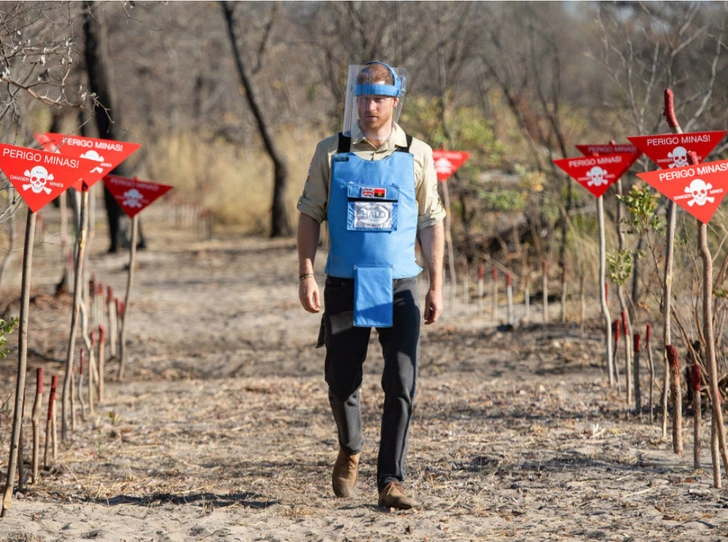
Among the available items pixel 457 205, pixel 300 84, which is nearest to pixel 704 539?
pixel 457 205

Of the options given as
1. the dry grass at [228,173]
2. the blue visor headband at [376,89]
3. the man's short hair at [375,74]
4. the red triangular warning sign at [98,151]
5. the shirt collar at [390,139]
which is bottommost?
the shirt collar at [390,139]

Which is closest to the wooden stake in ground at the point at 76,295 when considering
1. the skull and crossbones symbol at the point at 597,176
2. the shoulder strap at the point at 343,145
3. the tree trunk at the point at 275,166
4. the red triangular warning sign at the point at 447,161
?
the shoulder strap at the point at 343,145

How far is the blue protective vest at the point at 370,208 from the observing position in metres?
3.85

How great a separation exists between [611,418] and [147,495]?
2530 millimetres

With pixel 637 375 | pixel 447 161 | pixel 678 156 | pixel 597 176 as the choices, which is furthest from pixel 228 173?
pixel 678 156

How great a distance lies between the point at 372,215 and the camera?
3.85 meters

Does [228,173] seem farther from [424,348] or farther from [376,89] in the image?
[376,89]

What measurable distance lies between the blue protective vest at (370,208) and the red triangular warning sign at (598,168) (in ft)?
7.75

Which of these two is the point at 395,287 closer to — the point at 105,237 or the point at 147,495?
the point at 147,495

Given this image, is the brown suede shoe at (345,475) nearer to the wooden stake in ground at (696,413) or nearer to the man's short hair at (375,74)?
the wooden stake in ground at (696,413)

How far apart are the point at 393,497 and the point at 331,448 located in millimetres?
1293

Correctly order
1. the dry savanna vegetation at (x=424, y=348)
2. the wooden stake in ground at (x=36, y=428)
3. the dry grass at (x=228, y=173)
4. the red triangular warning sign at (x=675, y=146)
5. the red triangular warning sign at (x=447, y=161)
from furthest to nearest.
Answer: the dry grass at (x=228, y=173)
the red triangular warning sign at (x=447, y=161)
the wooden stake in ground at (x=36, y=428)
the red triangular warning sign at (x=675, y=146)
the dry savanna vegetation at (x=424, y=348)

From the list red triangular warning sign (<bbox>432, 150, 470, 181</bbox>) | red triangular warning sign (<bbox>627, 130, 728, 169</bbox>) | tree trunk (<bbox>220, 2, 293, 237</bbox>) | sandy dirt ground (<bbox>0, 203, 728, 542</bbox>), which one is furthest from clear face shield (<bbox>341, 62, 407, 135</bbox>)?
tree trunk (<bbox>220, 2, 293, 237</bbox>)

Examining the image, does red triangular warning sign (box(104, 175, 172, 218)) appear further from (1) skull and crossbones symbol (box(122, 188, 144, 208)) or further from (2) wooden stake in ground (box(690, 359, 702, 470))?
(2) wooden stake in ground (box(690, 359, 702, 470))
